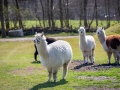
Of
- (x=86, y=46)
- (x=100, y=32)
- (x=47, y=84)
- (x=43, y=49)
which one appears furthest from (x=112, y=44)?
(x=47, y=84)

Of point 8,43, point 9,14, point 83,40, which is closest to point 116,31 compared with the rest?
point 8,43

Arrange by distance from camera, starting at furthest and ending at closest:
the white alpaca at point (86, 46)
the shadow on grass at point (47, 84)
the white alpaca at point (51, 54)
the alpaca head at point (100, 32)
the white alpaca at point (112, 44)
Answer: the white alpaca at point (86, 46)
the alpaca head at point (100, 32)
the white alpaca at point (112, 44)
the white alpaca at point (51, 54)
the shadow on grass at point (47, 84)

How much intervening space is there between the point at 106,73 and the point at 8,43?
69.2 feet

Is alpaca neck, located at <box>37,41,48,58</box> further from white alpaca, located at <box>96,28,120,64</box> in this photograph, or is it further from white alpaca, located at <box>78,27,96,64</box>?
white alpaca, located at <box>78,27,96,64</box>

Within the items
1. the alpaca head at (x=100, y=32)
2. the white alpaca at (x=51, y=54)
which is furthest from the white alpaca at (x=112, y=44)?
the white alpaca at (x=51, y=54)

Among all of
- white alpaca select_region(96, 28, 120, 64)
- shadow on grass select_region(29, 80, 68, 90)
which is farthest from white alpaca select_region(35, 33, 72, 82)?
white alpaca select_region(96, 28, 120, 64)

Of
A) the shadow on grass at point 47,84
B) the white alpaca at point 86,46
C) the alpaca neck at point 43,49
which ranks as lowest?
the shadow on grass at point 47,84

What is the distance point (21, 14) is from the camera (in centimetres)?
4556

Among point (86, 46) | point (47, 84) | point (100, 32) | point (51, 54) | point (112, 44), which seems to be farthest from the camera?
point (86, 46)

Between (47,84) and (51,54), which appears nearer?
(47,84)

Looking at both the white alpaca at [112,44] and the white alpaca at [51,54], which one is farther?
the white alpaca at [112,44]

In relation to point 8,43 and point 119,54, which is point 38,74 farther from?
point 8,43

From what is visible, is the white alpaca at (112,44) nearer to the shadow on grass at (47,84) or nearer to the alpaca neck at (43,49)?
the shadow on grass at (47,84)

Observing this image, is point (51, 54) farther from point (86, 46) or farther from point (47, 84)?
point (86, 46)
